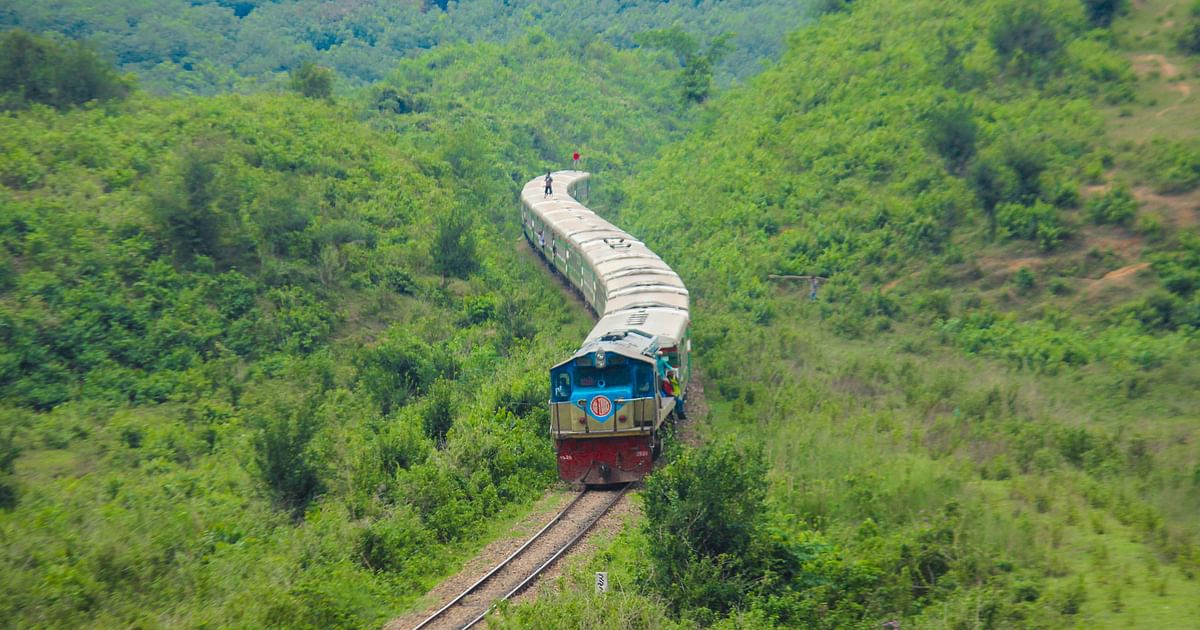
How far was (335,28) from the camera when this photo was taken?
87000 millimetres

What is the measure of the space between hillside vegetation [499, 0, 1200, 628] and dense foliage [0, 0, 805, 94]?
3456 cm

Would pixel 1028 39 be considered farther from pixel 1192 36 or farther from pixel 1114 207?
pixel 1114 207

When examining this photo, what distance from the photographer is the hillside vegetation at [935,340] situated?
12.1 metres

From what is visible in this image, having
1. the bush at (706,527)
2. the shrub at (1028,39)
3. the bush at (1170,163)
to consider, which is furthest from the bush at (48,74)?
the bush at (1170,163)

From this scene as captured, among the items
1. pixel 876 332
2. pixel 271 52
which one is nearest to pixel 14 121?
pixel 876 332

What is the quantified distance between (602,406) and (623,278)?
9232 millimetres

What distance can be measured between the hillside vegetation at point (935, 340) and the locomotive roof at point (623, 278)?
2.53m

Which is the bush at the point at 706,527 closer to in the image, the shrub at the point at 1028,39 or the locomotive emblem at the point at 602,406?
the locomotive emblem at the point at 602,406

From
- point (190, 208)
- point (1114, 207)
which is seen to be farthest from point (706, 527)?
point (1114, 207)

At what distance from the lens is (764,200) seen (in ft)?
127

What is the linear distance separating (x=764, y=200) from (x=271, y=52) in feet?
175

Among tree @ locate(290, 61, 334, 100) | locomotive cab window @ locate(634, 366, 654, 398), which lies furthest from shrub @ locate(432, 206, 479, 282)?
tree @ locate(290, 61, 334, 100)

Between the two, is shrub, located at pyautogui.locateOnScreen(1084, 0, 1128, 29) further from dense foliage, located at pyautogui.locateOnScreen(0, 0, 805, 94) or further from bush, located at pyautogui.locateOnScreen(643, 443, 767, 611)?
dense foliage, located at pyautogui.locateOnScreen(0, 0, 805, 94)

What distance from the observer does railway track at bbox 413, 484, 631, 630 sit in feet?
41.0
